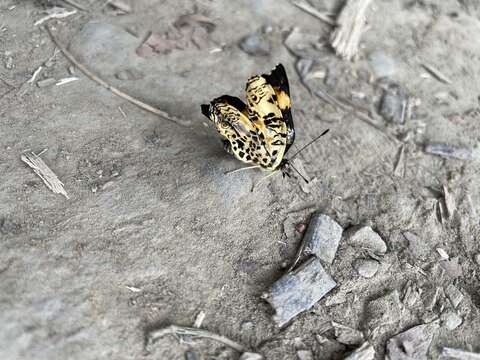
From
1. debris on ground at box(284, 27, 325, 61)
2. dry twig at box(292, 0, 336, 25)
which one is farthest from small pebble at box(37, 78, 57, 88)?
dry twig at box(292, 0, 336, 25)

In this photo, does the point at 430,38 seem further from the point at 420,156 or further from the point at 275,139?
the point at 275,139

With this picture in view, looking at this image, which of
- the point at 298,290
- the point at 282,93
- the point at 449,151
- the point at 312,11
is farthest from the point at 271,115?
the point at 312,11

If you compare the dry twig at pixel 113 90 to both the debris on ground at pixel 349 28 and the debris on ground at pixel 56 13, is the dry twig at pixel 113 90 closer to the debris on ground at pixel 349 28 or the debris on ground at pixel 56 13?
the debris on ground at pixel 56 13

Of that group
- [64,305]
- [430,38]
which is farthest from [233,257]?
[430,38]

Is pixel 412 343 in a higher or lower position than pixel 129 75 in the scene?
lower

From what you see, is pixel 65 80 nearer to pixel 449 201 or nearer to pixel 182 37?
pixel 182 37

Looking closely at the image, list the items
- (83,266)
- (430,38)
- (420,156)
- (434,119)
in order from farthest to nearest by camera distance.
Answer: (430,38) → (434,119) → (420,156) → (83,266)

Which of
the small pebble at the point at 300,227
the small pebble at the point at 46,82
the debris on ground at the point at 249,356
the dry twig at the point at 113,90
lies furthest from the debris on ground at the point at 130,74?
the debris on ground at the point at 249,356
